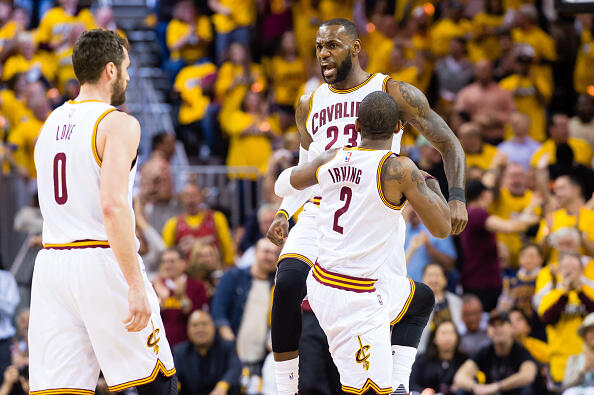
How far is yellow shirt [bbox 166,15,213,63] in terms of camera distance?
614 inches

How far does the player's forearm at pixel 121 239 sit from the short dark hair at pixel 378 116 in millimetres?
1393

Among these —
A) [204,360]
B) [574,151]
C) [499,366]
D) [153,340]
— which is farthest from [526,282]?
[153,340]

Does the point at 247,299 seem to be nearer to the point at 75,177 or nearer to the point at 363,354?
the point at 363,354

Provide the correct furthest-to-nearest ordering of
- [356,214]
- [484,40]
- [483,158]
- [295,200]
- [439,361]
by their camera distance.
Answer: [484,40] → [483,158] → [439,361] → [295,200] → [356,214]

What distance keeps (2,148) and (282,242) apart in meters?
7.84

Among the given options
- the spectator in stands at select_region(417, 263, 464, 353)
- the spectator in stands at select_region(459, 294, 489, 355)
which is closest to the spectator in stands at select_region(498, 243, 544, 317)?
the spectator in stands at select_region(459, 294, 489, 355)

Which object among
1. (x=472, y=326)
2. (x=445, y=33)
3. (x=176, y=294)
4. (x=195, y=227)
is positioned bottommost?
(x=472, y=326)

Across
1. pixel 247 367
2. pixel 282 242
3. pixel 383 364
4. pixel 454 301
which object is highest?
pixel 282 242

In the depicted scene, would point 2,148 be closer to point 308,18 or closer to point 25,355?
point 25,355

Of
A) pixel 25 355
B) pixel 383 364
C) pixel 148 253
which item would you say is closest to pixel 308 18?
pixel 148 253

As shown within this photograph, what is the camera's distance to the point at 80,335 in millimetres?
5109

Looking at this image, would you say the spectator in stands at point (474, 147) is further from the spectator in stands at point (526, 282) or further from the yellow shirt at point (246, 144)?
the yellow shirt at point (246, 144)

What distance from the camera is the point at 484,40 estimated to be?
14461 millimetres

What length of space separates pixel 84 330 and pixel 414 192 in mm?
1889
